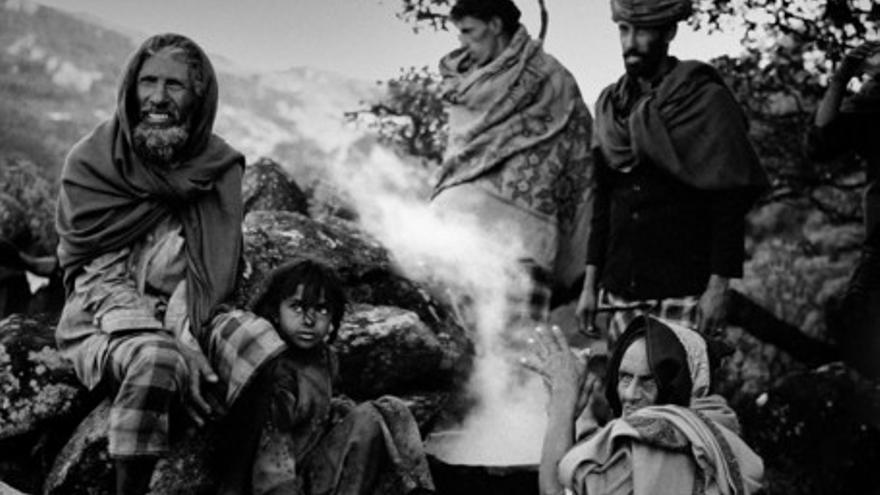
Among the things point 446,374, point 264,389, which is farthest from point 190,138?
point 446,374

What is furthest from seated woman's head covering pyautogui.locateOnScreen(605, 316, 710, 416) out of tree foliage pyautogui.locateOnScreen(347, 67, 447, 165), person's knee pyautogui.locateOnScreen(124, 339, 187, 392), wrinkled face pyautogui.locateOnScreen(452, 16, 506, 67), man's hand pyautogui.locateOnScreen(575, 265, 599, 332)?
tree foliage pyautogui.locateOnScreen(347, 67, 447, 165)

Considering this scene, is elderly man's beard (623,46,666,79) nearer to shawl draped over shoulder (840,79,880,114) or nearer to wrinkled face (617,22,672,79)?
wrinkled face (617,22,672,79)

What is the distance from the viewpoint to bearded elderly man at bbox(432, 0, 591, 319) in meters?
8.55

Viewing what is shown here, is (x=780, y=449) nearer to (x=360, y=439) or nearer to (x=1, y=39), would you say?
(x=360, y=439)

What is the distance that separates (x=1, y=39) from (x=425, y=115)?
3298 mm

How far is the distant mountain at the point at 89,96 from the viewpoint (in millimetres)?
11133

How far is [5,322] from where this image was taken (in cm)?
Result: 677

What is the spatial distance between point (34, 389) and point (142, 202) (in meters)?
0.85

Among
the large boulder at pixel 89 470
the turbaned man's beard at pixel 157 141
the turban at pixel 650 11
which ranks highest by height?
the turban at pixel 650 11

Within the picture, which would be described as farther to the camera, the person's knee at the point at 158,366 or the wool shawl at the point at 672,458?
the person's knee at the point at 158,366

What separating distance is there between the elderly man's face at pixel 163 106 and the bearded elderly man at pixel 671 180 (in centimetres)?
199

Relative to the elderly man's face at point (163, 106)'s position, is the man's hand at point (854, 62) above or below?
above

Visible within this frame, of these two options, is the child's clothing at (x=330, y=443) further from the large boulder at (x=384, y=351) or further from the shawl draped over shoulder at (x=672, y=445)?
the shawl draped over shoulder at (x=672, y=445)

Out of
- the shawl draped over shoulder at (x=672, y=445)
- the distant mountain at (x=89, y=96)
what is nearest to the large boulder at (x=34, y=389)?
the shawl draped over shoulder at (x=672, y=445)
